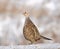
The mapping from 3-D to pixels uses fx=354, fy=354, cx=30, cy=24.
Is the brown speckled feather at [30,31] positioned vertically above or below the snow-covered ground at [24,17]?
below

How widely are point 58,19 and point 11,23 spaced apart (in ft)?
3.86

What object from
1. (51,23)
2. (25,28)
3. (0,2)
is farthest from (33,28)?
(0,2)

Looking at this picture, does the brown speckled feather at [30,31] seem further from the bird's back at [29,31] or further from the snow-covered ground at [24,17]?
the snow-covered ground at [24,17]

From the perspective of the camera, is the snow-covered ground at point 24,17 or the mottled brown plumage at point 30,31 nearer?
the mottled brown plumage at point 30,31

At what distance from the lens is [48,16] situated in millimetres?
9000

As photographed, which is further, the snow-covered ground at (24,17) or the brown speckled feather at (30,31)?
the snow-covered ground at (24,17)

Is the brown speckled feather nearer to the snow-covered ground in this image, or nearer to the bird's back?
the bird's back

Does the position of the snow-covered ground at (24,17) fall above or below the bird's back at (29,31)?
above

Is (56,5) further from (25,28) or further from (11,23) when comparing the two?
(25,28)

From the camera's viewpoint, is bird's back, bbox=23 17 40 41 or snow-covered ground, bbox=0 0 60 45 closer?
bird's back, bbox=23 17 40 41

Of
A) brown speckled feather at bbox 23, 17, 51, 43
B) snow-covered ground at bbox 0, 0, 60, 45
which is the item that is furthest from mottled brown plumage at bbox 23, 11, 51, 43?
snow-covered ground at bbox 0, 0, 60, 45

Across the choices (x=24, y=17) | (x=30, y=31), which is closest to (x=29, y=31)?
(x=30, y=31)

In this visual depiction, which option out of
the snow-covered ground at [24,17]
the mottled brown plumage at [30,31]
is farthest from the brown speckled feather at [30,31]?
the snow-covered ground at [24,17]

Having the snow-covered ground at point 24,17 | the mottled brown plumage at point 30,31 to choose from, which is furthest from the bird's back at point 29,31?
the snow-covered ground at point 24,17
